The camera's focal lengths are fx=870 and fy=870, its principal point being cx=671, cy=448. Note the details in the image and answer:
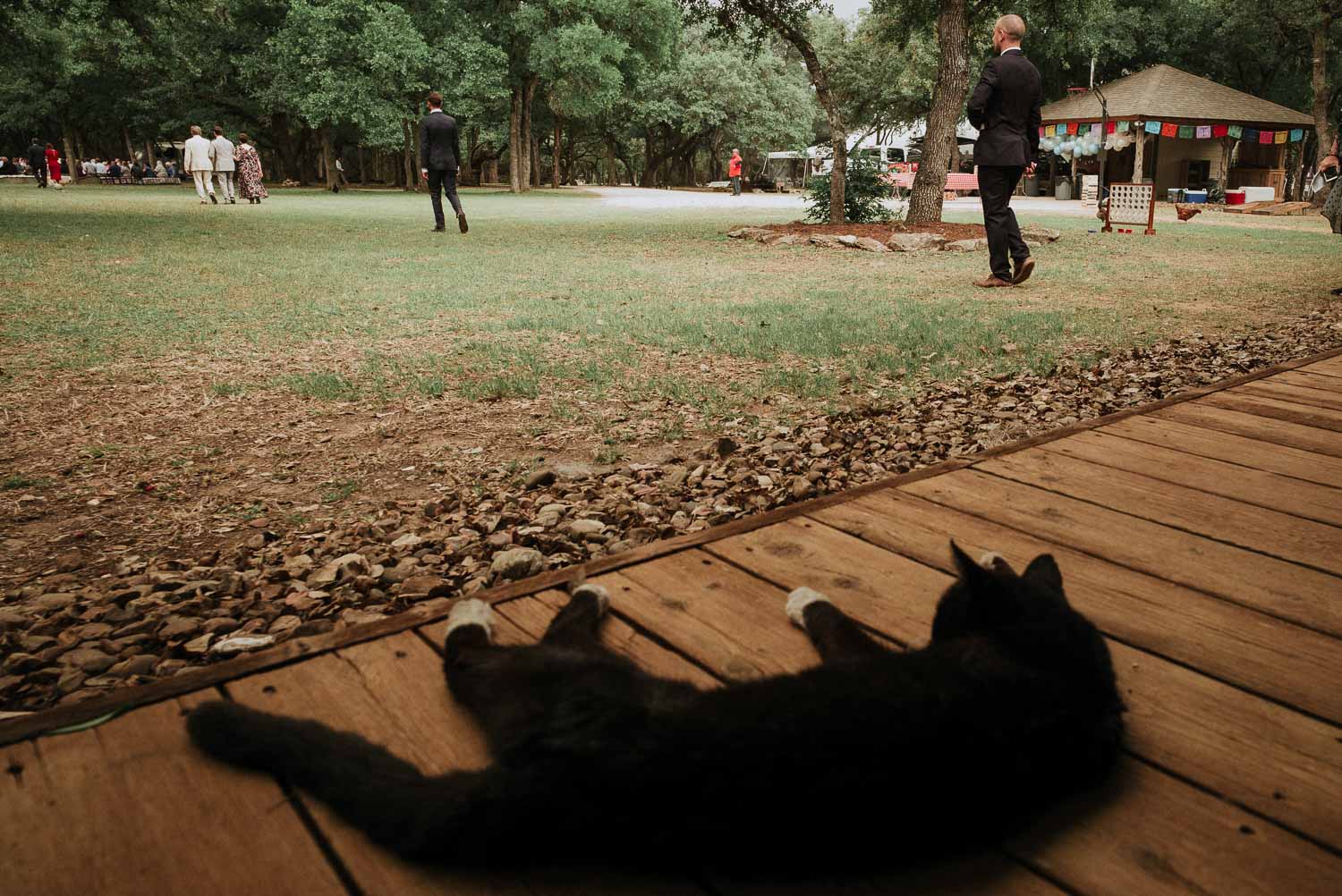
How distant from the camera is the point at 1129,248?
13820mm

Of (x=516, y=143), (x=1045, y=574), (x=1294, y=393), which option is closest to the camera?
(x=1045, y=574)

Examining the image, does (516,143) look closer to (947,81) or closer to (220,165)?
(220,165)

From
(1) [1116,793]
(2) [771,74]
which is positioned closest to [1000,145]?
(1) [1116,793]

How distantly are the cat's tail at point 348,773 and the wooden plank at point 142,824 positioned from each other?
1.9 inches

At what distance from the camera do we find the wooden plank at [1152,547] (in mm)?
2240

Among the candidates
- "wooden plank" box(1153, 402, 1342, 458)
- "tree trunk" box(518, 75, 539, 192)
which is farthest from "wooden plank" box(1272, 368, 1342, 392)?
"tree trunk" box(518, 75, 539, 192)

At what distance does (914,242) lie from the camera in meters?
13.6

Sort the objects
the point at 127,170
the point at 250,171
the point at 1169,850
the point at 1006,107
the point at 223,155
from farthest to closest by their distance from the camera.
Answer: the point at 127,170 → the point at 250,171 → the point at 223,155 → the point at 1006,107 → the point at 1169,850

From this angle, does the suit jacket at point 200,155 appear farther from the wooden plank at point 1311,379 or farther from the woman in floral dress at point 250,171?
the wooden plank at point 1311,379

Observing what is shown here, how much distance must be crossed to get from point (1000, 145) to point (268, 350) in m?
7.15

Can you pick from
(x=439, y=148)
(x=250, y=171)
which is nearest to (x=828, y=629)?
(x=439, y=148)

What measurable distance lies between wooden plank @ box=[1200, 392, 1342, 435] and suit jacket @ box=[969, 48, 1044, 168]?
17.1ft

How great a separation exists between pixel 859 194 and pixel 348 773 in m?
17.0

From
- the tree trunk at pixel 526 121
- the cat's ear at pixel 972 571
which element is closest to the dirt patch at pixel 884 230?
the cat's ear at pixel 972 571
